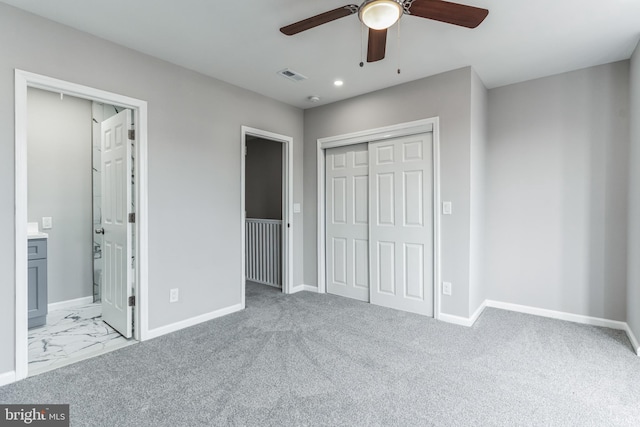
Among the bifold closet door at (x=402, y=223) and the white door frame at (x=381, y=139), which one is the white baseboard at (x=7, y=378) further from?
the bifold closet door at (x=402, y=223)

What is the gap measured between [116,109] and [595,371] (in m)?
4.66

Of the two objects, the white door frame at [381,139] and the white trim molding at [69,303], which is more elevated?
the white door frame at [381,139]

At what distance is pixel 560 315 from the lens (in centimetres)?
322

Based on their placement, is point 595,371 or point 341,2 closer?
point 341,2

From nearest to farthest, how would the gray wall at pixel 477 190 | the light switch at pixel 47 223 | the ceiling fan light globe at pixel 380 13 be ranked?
1. the ceiling fan light globe at pixel 380 13
2. the gray wall at pixel 477 190
3. the light switch at pixel 47 223

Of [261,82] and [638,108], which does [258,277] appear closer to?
[261,82]

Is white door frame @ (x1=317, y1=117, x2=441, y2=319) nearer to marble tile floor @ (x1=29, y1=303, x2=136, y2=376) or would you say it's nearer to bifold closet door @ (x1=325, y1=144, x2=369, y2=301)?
bifold closet door @ (x1=325, y1=144, x2=369, y2=301)

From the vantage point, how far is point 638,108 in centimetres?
253

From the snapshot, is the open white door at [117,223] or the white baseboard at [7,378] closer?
the white baseboard at [7,378]

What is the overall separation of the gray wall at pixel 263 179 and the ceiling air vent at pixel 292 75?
1714 millimetres

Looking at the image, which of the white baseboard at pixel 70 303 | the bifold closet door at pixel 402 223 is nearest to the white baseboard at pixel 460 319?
the bifold closet door at pixel 402 223

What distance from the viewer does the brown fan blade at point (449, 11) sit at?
1.63 metres

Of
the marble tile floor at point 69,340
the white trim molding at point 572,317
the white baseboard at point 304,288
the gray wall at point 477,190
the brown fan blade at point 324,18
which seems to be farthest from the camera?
the white baseboard at point 304,288

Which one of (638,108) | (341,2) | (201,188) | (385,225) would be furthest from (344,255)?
(638,108)
